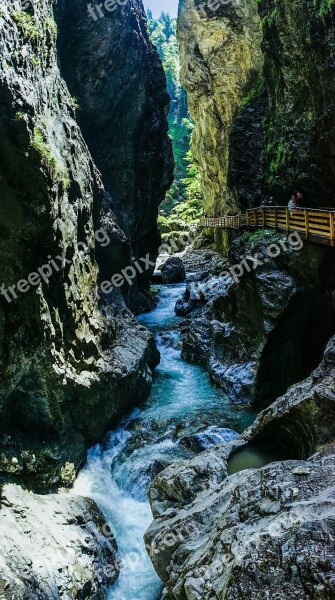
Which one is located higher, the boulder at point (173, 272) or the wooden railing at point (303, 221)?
the wooden railing at point (303, 221)

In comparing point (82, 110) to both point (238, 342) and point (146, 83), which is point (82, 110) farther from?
point (238, 342)

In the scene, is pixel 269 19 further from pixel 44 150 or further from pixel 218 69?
pixel 218 69

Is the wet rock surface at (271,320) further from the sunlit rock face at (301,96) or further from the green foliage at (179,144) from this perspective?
the green foliage at (179,144)

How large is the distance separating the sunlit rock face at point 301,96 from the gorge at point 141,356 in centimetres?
10

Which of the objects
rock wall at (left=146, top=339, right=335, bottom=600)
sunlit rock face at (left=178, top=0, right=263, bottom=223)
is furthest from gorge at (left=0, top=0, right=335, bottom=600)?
sunlit rock face at (left=178, top=0, right=263, bottom=223)

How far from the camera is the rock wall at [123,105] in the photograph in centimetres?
2073

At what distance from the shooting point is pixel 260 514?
21.6ft

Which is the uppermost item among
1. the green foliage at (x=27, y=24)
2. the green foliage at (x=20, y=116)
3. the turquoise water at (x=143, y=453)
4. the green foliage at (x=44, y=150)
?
the green foliage at (x=27, y=24)

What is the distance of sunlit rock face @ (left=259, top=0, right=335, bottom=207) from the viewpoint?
51.6 ft

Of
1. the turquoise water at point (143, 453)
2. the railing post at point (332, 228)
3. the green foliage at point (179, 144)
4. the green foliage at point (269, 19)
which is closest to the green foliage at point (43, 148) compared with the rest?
the railing post at point (332, 228)

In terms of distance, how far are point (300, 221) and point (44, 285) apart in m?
10.5

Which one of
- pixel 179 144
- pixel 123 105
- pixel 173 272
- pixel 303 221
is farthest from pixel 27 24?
pixel 179 144

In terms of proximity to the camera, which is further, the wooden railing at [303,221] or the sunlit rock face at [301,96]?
the sunlit rock face at [301,96]

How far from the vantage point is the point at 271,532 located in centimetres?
570
